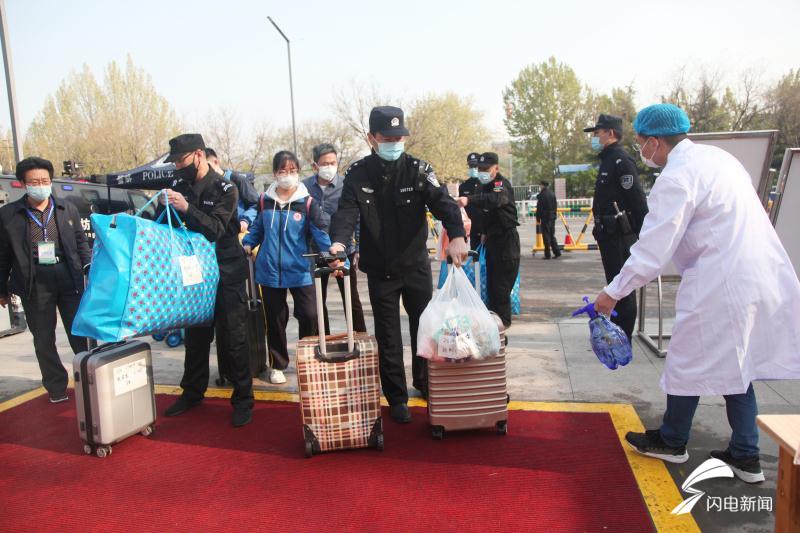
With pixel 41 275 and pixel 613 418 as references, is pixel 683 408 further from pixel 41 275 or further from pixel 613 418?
pixel 41 275

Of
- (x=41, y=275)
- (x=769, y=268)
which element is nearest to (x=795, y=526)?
(x=769, y=268)

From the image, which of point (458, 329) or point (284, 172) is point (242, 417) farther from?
point (284, 172)

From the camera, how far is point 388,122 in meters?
3.73

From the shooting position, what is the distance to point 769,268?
9.11 feet

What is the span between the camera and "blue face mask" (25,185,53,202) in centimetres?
443

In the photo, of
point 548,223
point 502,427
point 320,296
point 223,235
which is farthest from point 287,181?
point 548,223

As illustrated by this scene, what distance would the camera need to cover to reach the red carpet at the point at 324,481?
2760 mm

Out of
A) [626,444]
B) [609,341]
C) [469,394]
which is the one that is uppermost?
[609,341]

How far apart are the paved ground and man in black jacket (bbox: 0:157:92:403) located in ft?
2.39

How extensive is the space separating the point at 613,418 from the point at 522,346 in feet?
6.06

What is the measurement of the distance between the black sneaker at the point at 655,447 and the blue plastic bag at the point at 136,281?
9.39 ft

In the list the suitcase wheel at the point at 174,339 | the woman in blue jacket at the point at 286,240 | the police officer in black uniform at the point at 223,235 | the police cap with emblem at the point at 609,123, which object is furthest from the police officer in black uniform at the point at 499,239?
the suitcase wheel at the point at 174,339

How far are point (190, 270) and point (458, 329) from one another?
1.76 meters

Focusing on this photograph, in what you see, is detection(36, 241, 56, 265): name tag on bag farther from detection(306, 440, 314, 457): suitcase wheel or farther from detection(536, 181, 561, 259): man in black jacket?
detection(536, 181, 561, 259): man in black jacket
